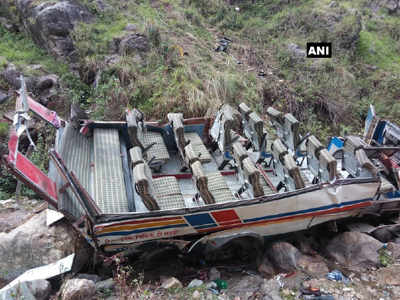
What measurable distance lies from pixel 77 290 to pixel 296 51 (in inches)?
396

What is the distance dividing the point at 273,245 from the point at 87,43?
22.3 feet

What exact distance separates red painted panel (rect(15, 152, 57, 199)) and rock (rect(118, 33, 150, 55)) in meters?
5.55

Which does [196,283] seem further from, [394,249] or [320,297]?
[394,249]

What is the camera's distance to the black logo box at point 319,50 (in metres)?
10.7

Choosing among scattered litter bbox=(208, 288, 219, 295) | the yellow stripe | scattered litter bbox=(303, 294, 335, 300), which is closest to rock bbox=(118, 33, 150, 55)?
the yellow stripe

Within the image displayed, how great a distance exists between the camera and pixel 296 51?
35.0ft

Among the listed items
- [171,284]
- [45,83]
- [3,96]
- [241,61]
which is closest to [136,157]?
[171,284]

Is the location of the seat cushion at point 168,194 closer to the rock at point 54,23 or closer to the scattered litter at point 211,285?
the scattered litter at point 211,285

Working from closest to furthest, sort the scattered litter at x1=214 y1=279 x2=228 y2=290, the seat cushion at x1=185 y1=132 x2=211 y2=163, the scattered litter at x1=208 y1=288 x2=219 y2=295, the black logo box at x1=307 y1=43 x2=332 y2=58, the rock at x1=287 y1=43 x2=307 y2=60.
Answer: the scattered litter at x1=208 y1=288 x2=219 y2=295, the scattered litter at x1=214 y1=279 x2=228 y2=290, the seat cushion at x1=185 y1=132 x2=211 y2=163, the rock at x1=287 y1=43 x2=307 y2=60, the black logo box at x1=307 y1=43 x2=332 y2=58

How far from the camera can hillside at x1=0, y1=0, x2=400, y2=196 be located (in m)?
7.32

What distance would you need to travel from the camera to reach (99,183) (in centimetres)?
394

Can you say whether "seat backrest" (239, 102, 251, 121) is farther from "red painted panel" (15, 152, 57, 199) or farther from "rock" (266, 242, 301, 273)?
"red painted panel" (15, 152, 57, 199)

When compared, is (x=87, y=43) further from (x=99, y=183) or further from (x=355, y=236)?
(x=355, y=236)

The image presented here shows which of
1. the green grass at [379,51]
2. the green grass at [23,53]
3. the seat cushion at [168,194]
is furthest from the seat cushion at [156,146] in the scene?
the green grass at [379,51]
